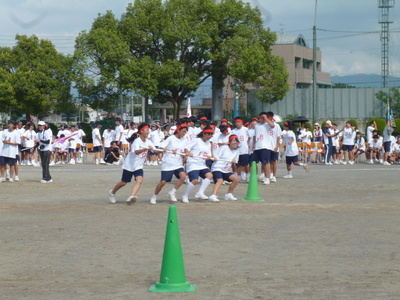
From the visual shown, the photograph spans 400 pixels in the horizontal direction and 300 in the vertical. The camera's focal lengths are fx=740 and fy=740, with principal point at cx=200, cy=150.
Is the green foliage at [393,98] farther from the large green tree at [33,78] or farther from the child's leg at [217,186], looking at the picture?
the child's leg at [217,186]

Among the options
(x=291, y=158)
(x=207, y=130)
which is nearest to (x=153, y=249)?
(x=207, y=130)

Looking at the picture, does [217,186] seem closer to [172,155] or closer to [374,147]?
[172,155]

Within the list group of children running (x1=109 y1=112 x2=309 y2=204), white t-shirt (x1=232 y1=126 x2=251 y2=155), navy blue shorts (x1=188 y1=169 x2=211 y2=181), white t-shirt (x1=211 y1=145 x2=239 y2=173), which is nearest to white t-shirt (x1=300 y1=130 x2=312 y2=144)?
white t-shirt (x1=232 y1=126 x2=251 y2=155)

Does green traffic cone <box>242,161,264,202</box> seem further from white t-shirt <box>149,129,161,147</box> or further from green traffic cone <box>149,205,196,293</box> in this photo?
white t-shirt <box>149,129,161,147</box>

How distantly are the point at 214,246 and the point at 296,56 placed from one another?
7943 centimetres

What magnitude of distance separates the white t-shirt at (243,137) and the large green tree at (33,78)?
1635 inches

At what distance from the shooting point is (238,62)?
5472 cm

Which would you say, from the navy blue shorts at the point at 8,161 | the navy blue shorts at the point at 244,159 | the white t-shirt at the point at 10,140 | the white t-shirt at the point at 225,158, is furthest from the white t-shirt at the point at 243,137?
the navy blue shorts at the point at 8,161

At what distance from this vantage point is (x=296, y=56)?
8725 cm

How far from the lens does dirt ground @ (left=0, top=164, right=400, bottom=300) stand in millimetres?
7070

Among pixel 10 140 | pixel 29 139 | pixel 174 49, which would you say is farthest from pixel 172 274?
pixel 174 49

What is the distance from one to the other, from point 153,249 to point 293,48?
78716 millimetres

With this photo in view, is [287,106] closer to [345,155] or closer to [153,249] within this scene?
[345,155]

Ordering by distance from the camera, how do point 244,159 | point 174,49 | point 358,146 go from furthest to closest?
point 174,49
point 358,146
point 244,159
